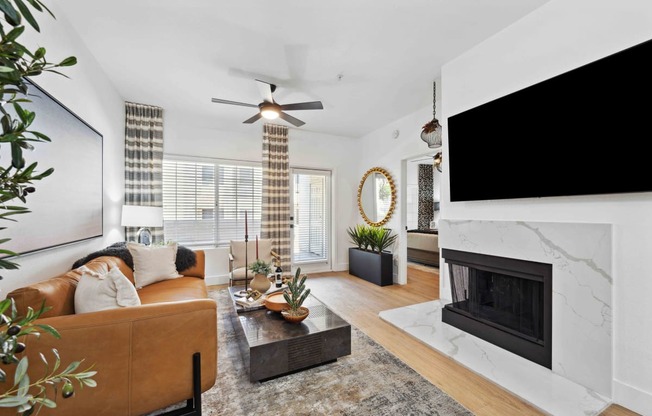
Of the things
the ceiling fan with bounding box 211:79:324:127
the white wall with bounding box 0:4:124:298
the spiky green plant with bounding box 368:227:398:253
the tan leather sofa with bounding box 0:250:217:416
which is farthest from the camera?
the spiky green plant with bounding box 368:227:398:253

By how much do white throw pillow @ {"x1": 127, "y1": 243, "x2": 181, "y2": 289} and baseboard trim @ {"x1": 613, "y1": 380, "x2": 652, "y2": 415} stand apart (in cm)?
371

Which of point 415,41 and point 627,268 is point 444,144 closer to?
point 415,41

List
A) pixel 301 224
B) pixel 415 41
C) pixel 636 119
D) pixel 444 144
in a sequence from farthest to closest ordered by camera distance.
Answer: pixel 301 224, pixel 444 144, pixel 415 41, pixel 636 119

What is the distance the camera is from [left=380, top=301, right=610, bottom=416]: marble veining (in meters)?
1.73

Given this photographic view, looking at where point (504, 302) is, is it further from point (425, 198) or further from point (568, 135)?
point (425, 198)

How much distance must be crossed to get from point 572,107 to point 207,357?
288 centimetres

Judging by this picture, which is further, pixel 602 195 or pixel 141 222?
pixel 141 222

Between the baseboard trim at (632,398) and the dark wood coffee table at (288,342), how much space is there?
1.72 metres

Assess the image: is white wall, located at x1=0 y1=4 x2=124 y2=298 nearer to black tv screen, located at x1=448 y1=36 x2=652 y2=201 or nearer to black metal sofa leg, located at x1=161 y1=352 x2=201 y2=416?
black metal sofa leg, located at x1=161 y1=352 x2=201 y2=416

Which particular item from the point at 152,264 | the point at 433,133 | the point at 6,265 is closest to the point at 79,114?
the point at 152,264

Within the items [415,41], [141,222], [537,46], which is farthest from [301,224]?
[537,46]

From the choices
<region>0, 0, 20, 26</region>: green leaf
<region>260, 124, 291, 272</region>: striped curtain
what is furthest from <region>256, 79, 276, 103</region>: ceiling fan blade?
<region>0, 0, 20, 26</region>: green leaf

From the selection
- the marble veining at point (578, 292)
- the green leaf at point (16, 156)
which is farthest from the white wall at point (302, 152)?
the green leaf at point (16, 156)

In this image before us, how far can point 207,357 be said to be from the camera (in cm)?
150
